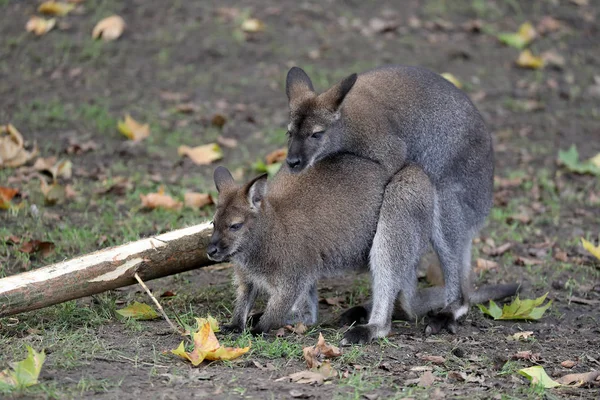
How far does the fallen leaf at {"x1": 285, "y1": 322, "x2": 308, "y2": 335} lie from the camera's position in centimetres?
546

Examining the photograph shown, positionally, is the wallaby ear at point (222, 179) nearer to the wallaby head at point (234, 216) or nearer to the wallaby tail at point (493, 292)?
the wallaby head at point (234, 216)

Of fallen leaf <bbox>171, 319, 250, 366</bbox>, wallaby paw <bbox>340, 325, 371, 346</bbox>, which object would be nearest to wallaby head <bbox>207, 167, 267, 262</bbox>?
fallen leaf <bbox>171, 319, 250, 366</bbox>

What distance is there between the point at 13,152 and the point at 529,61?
6597 millimetres

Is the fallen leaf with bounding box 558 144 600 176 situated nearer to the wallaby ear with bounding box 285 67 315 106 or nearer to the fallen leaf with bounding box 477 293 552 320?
the fallen leaf with bounding box 477 293 552 320

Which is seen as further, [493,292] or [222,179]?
[493,292]

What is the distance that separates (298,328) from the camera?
549cm

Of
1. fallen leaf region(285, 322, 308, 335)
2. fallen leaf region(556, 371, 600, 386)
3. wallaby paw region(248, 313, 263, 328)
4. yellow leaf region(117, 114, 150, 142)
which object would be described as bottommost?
yellow leaf region(117, 114, 150, 142)

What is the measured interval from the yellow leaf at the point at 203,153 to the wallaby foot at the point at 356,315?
314 cm

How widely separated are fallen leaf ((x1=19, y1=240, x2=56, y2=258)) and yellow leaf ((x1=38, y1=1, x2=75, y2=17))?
544cm

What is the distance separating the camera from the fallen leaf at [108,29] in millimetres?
10641

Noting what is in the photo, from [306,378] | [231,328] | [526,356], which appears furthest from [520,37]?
[306,378]

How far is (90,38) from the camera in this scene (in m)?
10.6

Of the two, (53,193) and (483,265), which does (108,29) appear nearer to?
(53,193)

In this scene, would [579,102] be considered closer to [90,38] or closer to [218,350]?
[90,38]
